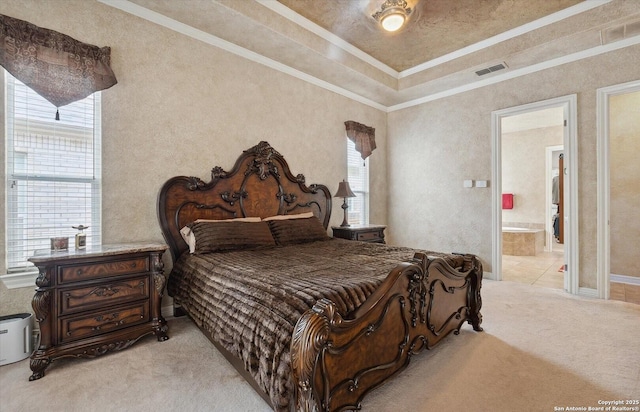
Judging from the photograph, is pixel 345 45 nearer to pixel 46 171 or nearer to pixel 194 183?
pixel 194 183

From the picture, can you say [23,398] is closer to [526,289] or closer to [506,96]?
[526,289]

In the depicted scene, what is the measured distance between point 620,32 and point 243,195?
4.39m

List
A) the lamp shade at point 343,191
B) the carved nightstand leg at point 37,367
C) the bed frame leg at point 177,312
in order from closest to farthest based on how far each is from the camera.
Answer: the carved nightstand leg at point 37,367, the bed frame leg at point 177,312, the lamp shade at point 343,191

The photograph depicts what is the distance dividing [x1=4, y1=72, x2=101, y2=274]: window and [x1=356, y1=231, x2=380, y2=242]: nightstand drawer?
2956 millimetres

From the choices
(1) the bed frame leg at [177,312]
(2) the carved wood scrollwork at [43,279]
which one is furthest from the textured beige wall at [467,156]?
(2) the carved wood scrollwork at [43,279]

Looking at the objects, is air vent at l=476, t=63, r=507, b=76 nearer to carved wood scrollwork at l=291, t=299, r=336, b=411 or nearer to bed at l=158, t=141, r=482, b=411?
bed at l=158, t=141, r=482, b=411

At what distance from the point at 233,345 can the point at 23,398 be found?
1246 millimetres

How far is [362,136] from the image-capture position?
16.0 ft

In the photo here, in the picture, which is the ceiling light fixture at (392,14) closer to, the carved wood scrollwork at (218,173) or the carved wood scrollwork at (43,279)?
the carved wood scrollwork at (218,173)

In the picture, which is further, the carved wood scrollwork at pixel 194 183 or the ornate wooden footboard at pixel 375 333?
the carved wood scrollwork at pixel 194 183

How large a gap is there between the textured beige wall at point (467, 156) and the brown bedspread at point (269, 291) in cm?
222

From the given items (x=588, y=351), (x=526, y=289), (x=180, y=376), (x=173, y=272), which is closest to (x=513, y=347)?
(x=588, y=351)

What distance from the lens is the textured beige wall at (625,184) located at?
4.02 metres

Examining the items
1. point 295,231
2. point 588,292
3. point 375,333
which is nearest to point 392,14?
point 295,231
